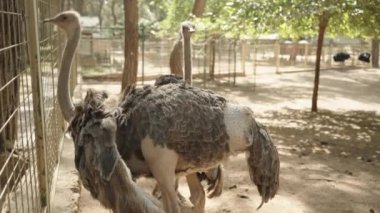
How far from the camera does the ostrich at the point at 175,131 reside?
2648 mm

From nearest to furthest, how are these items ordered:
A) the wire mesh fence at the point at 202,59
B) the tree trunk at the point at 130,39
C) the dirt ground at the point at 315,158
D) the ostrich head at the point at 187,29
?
the dirt ground at the point at 315,158
the ostrich head at the point at 187,29
the tree trunk at the point at 130,39
the wire mesh fence at the point at 202,59

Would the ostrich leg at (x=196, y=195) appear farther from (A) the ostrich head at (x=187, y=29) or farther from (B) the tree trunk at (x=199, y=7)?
(B) the tree trunk at (x=199, y=7)

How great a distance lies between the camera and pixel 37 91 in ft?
8.46

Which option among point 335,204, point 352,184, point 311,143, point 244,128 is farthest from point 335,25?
point 244,128

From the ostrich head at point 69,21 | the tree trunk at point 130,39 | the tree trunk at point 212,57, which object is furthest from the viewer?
the tree trunk at point 212,57

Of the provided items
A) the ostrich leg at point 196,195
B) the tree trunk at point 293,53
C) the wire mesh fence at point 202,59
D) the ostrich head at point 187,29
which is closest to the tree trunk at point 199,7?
the wire mesh fence at point 202,59

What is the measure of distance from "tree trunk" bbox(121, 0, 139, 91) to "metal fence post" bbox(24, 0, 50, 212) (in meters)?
5.64

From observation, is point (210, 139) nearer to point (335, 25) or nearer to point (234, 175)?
point (234, 175)

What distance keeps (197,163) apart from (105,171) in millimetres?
735

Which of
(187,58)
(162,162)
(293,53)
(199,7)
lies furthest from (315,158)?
(293,53)

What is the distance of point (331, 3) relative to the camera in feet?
20.8

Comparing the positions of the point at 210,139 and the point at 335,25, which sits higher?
the point at 335,25

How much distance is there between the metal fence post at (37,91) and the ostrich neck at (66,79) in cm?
19

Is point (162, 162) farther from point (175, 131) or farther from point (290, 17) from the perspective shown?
point (290, 17)
